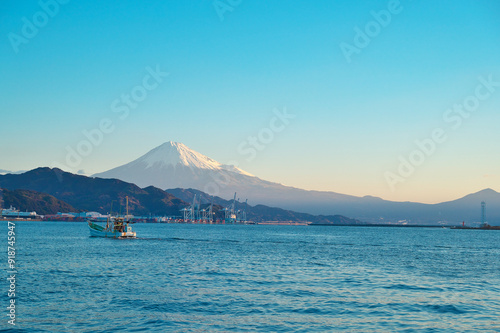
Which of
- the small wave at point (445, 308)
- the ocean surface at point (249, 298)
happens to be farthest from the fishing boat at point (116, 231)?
the small wave at point (445, 308)

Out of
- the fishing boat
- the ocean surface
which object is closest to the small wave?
the ocean surface

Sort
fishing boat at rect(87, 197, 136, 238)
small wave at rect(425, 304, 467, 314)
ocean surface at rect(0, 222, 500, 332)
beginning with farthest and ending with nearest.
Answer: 1. fishing boat at rect(87, 197, 136, 238)
2. small wave at rect(425, 304, 467, 314)
3. ocean surface at rect(0, 222, 500, 332)

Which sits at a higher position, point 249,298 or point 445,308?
point 445,308

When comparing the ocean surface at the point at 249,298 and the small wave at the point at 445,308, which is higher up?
the small wave at the point at 445,308

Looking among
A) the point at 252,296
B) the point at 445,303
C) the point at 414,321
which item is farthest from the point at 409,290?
the point at 252,296

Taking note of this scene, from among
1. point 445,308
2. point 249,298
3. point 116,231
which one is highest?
point 445,308

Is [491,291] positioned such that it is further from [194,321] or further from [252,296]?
[194,321]

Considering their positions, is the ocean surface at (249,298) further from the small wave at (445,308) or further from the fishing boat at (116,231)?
the fishing boat at (116,231)

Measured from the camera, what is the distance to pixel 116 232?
320 ft

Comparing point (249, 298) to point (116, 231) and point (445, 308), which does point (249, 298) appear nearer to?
point (445, 308)

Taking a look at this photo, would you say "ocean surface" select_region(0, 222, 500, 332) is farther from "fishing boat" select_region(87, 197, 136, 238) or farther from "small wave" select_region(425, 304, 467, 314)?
"fishing boat" select_region(87, 197, 136, 238)

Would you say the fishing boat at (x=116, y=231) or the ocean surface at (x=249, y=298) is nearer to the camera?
the ocean surface at (x=249, y=298)

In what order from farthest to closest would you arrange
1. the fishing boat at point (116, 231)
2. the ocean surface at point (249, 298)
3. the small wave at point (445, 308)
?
the fishing boat at point (116, 231) < the small wave at point (445, 308) < the ocean surface at point (249, 298)

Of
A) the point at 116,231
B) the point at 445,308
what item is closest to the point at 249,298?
the point at 445,308
